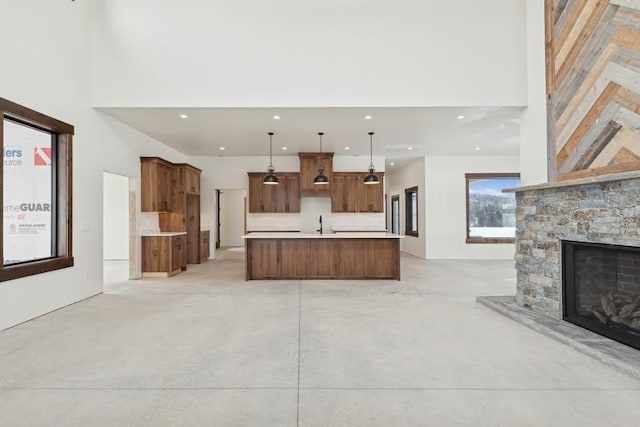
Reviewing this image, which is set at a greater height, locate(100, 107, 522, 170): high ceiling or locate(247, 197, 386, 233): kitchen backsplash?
locate(100, 107, 522, 170): high ceiling

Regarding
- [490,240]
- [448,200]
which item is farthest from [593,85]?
[490,240]

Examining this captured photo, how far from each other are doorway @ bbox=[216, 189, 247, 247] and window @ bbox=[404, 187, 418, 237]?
707 cm

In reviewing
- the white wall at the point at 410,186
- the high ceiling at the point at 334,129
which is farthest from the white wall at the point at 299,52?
the white wall at the point at 410,186

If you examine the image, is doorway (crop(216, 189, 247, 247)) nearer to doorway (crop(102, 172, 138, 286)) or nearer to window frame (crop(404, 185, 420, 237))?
doorway (crop(102, 172, 138, 286))

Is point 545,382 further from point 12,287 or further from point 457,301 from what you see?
point 12,287

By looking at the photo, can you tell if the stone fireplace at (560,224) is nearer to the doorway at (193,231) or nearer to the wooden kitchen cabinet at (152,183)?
the wooden kitchen cabinet at (152,183)

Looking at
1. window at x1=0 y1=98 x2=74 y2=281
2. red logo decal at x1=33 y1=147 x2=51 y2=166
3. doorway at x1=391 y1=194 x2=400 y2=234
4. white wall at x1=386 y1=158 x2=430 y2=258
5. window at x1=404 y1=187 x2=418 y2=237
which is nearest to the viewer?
window at x1=0 y1=98 x2=74 y2=281

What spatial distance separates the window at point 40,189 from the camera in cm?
453

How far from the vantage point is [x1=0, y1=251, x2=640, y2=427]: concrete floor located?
6.76 feet

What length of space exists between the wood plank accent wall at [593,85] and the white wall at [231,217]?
40.5 ft

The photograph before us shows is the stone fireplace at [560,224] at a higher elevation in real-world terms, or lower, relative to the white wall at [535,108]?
lower

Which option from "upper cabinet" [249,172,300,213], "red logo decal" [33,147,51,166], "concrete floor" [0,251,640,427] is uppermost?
"red logo decal" [33,147,51,166]

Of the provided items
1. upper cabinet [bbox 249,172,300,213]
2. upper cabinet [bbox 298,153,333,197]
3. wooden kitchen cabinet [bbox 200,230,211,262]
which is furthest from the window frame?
wooden kitchen cabinet [bbox 200,230,211,262]

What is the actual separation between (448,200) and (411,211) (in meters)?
1.58
